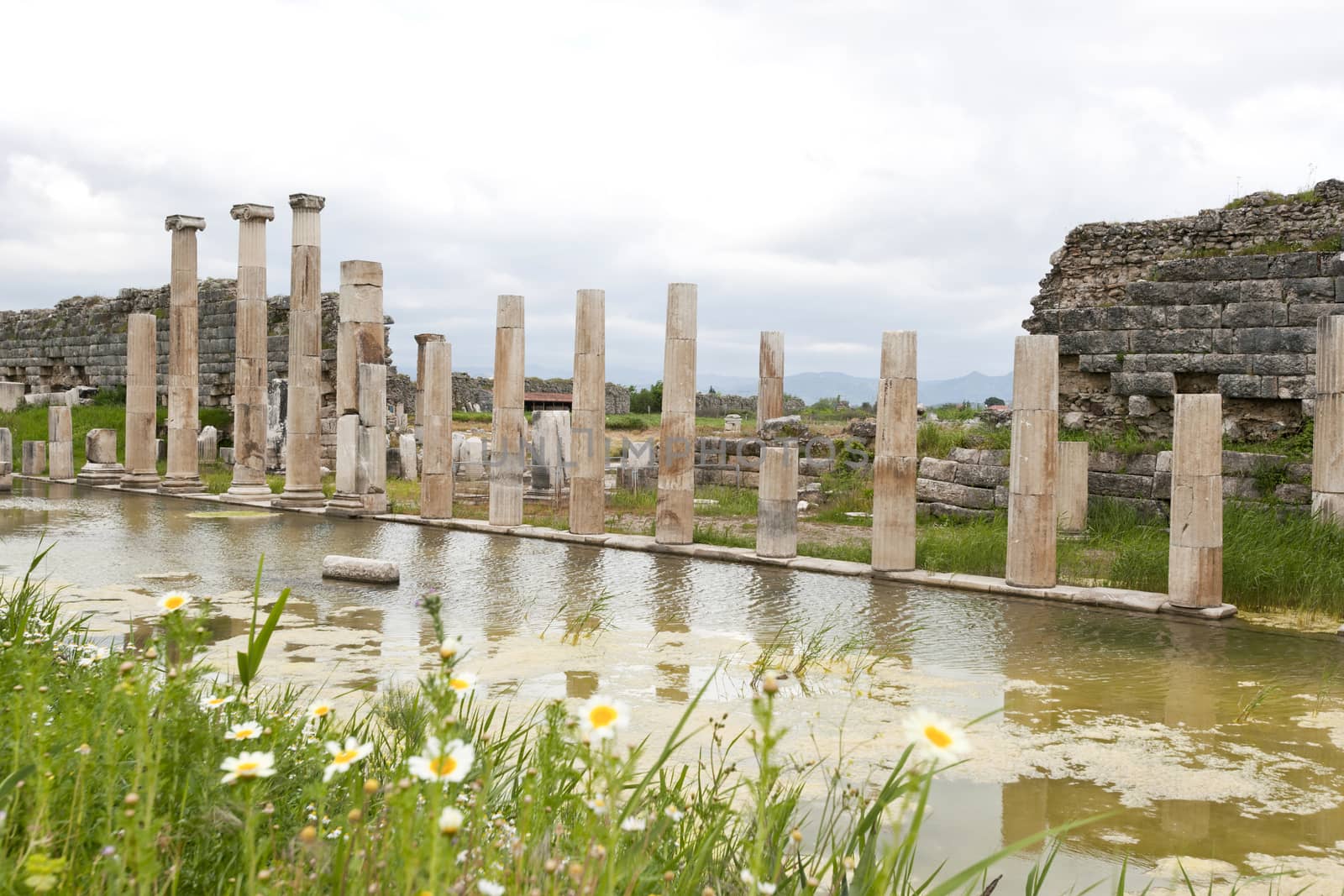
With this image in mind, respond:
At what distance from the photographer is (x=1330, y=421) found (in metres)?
10.7

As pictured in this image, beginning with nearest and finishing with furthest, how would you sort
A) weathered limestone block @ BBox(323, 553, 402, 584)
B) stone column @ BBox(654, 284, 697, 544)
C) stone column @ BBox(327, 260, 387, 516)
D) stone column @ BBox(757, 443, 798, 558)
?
weathered limestone block @ BBox(323, 553, 402, 584), stone column @ BBox(757, 443, 798, 558), stone column @ BBox(654, 284, 697, 544), stone column @ BBox(327, 260, 387, 516)

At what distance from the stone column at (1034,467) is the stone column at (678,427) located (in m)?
4.28

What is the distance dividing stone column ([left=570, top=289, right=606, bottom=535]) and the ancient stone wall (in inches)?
264

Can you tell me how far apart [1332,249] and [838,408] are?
25.2 meters

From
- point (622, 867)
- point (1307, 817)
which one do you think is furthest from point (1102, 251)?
point (622, 867)

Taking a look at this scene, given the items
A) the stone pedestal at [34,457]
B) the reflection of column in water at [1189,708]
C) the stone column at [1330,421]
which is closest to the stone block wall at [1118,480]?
the stone column at [1330,421]

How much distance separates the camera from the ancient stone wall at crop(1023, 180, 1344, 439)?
1408cm

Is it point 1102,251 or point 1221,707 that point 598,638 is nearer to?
point 1221,707

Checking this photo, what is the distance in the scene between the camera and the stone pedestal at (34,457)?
25.6m

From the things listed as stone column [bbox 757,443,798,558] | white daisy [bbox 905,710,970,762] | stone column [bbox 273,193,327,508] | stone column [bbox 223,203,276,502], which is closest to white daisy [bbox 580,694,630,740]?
white daisy [bbox 905,710,970,762]

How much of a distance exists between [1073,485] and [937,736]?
13294 mm

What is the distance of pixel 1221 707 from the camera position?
6.76m

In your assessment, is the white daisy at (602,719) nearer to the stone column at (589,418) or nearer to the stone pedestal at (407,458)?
the stone column at (589,418)

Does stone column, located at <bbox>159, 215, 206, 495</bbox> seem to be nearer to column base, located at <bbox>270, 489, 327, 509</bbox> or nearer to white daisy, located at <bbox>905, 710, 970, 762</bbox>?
column base, located at <bbox>270, 489, 327, 509</bbox>
